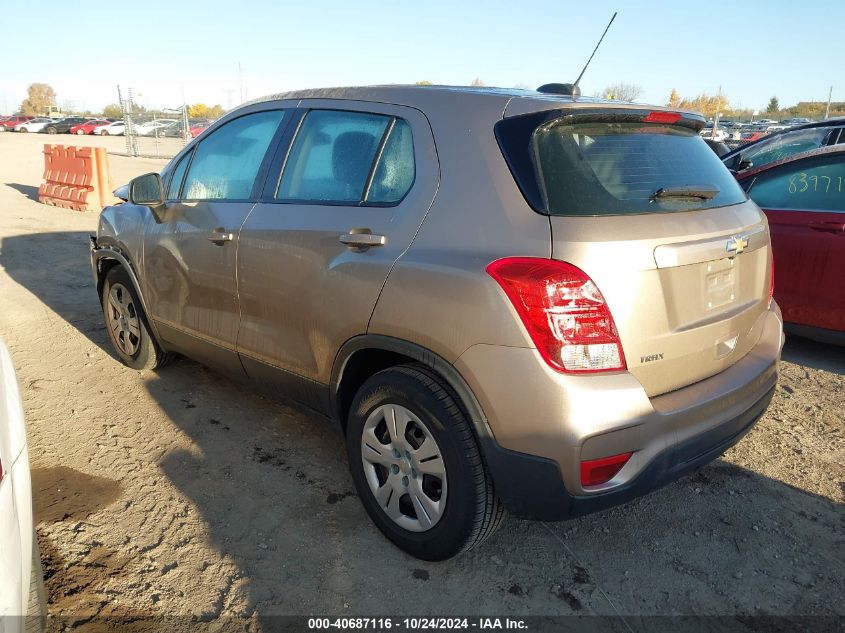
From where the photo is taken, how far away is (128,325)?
4500 mm

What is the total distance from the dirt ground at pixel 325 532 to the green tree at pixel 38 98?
386 ft

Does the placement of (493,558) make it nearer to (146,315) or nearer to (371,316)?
(371,316)

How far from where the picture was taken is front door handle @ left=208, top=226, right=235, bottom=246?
10.8 ft

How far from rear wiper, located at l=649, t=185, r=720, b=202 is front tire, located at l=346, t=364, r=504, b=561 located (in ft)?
3.54

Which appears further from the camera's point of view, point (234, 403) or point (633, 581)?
point (234, 403)

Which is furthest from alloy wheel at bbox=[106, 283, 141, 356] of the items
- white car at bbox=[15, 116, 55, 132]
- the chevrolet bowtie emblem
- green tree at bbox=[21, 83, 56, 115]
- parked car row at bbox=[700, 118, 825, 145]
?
green tree at bbox=[21, 83, 56, 115]

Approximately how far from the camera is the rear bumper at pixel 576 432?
207 cm

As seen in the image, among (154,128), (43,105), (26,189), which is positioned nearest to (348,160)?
(26,189)

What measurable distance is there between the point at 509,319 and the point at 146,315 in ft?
9.66

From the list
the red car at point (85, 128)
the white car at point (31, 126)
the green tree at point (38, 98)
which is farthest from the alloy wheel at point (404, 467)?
the green tree at point (38, 98)

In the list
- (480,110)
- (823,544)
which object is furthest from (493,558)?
(480,110)

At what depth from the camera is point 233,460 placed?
3404 mm

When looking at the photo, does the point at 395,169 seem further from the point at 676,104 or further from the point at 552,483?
the point at 676,104

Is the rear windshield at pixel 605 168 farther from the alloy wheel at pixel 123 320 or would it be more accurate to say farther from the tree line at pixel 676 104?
the tree line at pixel 676 104
